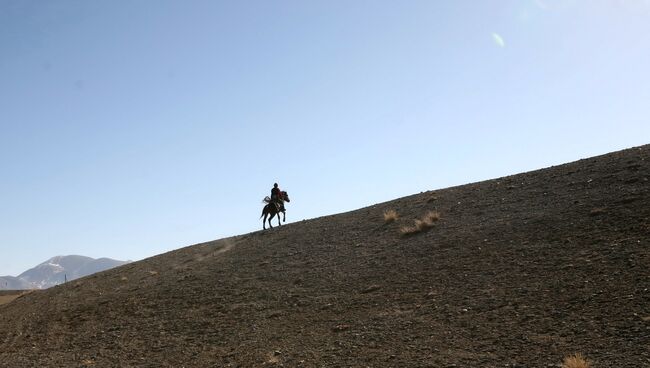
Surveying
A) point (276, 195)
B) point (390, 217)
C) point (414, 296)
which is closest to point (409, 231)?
point (390, 217)

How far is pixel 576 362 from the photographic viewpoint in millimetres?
8633

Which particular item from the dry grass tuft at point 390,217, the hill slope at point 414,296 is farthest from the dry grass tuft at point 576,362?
the dry grass tuft at point 390,217

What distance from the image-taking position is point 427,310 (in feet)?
42.8

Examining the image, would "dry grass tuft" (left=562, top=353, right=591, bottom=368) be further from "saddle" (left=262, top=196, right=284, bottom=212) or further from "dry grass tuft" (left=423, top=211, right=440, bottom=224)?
"saddle" (left=262, top=196, right=284, bottom=212)

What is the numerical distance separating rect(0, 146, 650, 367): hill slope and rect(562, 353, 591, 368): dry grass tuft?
311 millimetres

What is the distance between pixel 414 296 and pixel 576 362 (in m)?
5.91

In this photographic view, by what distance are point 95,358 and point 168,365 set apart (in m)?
2.97

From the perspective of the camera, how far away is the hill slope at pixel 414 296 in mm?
10727

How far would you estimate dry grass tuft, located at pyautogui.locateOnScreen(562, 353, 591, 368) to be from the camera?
8562 mm

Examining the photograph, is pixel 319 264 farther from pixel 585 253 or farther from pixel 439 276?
pixel 585 253

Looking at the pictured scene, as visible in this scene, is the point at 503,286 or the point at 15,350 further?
the point at 15,350

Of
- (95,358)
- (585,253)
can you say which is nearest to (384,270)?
(585,253)

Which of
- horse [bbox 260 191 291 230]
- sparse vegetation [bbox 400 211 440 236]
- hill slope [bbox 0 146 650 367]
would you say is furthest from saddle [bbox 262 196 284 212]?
sparse vegetation [bbox 400 211 440 236]

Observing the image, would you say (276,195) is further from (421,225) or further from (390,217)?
(421,225)
